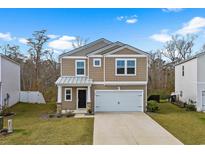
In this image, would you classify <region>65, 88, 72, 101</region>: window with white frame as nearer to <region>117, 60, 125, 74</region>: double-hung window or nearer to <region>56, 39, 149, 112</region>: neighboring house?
<region>56, 39, 149, 112</region>: neighboring house

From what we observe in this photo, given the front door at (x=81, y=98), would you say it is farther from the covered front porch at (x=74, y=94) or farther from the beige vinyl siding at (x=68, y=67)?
the beige vinyl siding at (x=68, y=67)

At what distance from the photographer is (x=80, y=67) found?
2450 centimetres

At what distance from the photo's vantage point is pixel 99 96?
77.1 ft

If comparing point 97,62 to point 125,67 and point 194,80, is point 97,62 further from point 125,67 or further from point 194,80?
point 194,80

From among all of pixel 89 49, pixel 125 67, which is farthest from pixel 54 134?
pixel 89 49

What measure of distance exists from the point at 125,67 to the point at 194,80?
22.2ft

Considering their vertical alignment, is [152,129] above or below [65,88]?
below

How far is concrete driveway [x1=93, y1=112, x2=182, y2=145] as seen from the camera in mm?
11948

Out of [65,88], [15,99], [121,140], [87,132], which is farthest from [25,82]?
[121,140]

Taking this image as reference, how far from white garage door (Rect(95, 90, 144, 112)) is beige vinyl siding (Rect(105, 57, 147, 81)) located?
45.3 inches

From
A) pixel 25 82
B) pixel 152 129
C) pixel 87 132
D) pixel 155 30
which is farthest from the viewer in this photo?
pixel 25 82

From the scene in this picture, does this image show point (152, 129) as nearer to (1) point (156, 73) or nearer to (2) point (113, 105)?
(2) point (113, 105)

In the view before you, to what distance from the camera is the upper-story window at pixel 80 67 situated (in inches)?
961
